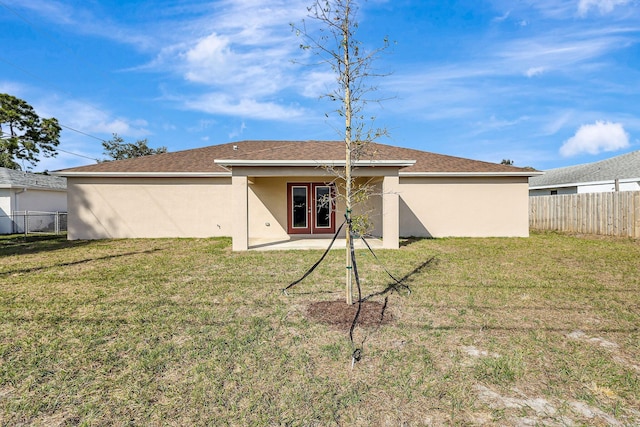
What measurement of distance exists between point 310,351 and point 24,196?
75.3 feet

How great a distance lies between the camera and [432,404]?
279 cm

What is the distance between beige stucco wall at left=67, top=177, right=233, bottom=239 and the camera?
13.8m

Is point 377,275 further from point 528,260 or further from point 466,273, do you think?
point 528,260

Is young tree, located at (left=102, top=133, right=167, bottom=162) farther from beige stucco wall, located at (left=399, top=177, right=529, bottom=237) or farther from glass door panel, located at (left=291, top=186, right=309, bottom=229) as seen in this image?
beige stucco wall, located at (left=399, top=177, right=529, bottom=237)

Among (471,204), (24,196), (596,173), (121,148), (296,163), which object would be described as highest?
(121,148)

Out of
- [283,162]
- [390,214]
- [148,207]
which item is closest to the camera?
[283,162]

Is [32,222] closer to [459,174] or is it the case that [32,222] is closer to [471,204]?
[459,174]

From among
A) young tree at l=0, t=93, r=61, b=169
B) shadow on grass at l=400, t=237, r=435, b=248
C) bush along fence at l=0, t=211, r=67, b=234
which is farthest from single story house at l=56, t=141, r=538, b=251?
young tree at l=0, t=93, r=61, b=169

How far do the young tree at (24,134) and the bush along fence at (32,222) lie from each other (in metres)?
13.2

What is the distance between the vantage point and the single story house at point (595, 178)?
17977 millimetres

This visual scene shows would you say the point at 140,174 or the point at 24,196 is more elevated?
the point at 140,174

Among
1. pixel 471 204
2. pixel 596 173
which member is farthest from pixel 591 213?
pixel 596 173

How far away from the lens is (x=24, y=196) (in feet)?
62.8

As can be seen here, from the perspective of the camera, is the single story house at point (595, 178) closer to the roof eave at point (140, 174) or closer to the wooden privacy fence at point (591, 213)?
the wooden privacy fence at point (591, 213)
